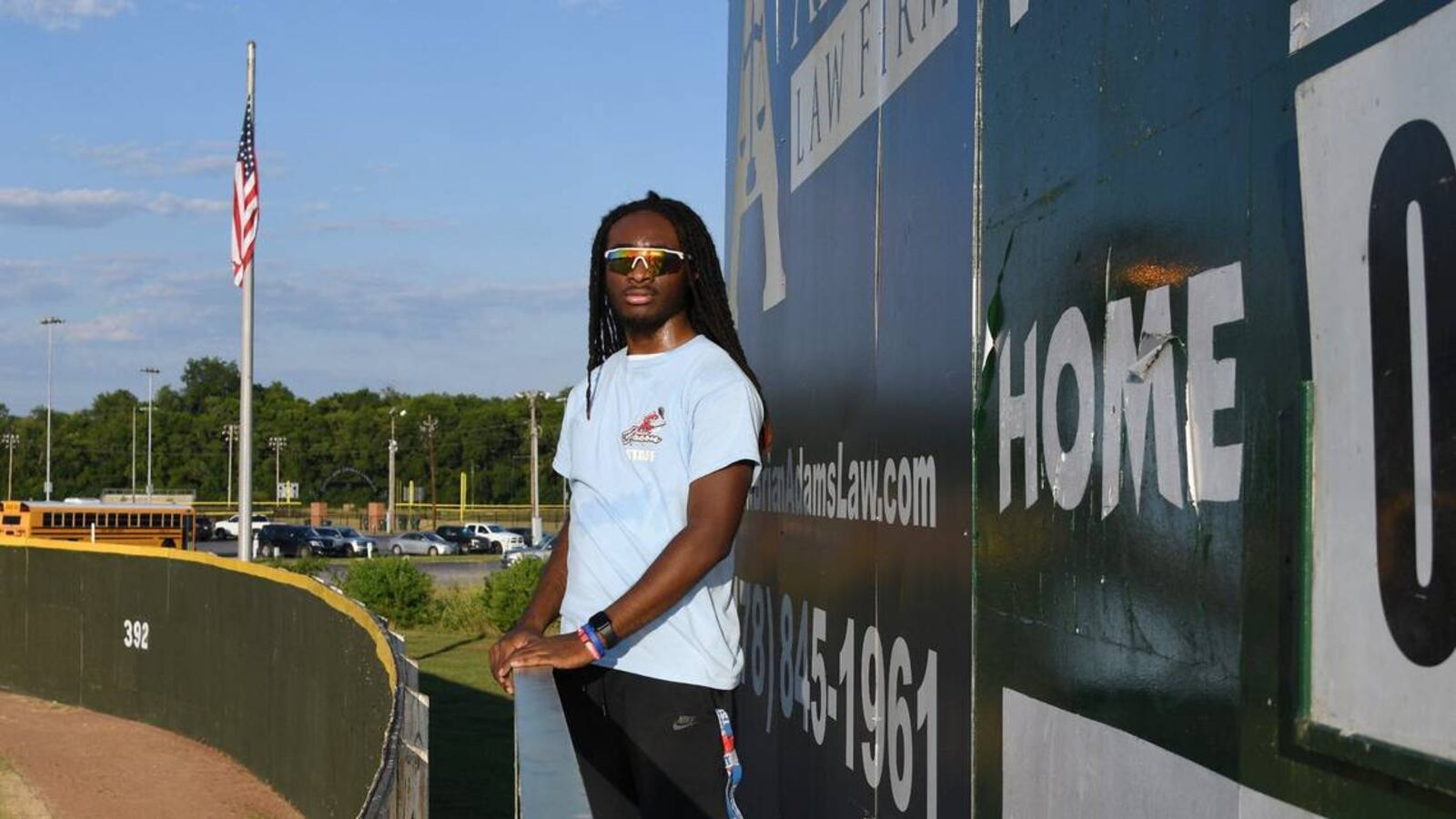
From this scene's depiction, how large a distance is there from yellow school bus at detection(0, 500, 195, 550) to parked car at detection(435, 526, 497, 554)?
17.2 m

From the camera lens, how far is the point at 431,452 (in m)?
104

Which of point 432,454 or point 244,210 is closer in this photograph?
point 244,210

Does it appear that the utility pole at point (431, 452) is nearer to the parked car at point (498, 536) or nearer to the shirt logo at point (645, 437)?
the parked car at point (498, 536)

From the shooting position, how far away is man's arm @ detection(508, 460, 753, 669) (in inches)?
108

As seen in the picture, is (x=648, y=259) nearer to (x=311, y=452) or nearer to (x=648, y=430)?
(x=648, y=430)

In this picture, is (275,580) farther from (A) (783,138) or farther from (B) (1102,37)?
(B) (1102,37)

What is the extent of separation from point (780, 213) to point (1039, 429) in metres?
2.86

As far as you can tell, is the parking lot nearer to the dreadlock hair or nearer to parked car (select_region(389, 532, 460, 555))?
parked car (select_region(389, 532, 460, 555))

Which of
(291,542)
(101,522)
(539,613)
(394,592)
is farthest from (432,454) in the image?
(539,613)


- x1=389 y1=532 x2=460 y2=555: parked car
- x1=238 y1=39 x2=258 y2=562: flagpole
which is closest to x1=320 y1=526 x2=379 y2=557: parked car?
x1=389 y1=532 x2=460 y2=555: parked car

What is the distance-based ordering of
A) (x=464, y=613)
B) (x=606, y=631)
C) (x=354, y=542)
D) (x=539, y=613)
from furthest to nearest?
(x=354, y=542) → (x=464, y=613) → (x=539, y=613) → (x=606, y=631)

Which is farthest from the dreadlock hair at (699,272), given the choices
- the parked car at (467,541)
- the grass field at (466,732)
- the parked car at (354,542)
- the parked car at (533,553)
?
the parked car at (467,541)

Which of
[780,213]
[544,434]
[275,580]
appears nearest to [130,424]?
[544,434]

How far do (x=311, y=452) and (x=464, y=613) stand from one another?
92306 millimetres
